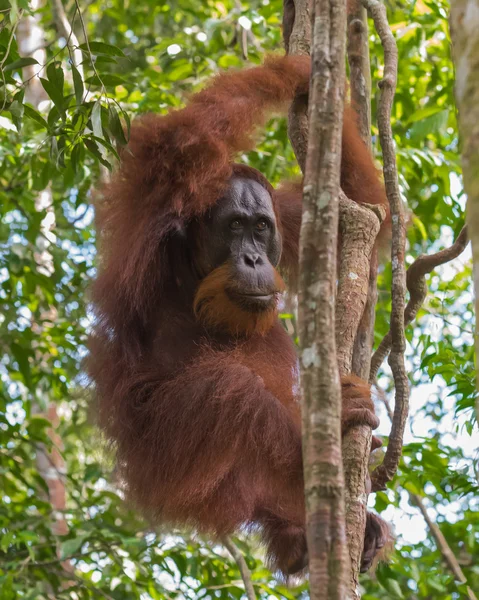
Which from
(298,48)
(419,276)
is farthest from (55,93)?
(419,276)

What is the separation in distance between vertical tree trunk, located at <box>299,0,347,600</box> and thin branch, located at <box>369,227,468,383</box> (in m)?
1.32

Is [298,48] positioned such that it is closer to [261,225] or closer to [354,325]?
[261,225]

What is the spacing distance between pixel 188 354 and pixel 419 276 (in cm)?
91

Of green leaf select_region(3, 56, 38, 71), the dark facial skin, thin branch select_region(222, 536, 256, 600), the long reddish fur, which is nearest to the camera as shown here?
green leaf select_region(3, 56, 38, 71)

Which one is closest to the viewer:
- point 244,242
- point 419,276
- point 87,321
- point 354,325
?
point 354,325

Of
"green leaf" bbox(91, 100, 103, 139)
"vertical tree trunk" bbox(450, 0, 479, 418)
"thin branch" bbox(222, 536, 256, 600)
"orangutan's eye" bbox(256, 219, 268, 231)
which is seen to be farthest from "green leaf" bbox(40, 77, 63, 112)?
"thin branch" bbox(222, 536, 256, 600)

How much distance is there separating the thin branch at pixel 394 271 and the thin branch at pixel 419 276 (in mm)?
134

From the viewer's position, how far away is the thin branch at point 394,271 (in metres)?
2.64

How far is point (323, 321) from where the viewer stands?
60.7 inches

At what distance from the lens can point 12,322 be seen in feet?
14.7

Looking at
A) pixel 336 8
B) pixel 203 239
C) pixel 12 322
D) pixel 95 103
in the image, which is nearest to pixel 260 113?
pixel 203 239

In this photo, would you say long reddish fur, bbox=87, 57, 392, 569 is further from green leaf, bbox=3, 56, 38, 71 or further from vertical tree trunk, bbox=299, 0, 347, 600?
vertical tree trunk, bbox=299, 0, 347, 600

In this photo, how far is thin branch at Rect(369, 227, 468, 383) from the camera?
2943 millimetres

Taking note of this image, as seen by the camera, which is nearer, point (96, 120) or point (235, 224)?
point (96, 120)
